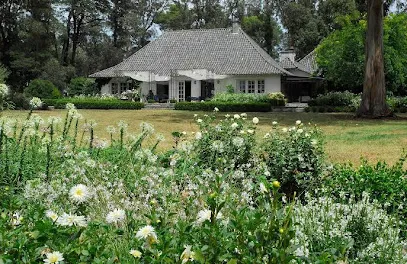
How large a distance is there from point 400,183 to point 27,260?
441cm

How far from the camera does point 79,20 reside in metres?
53.4

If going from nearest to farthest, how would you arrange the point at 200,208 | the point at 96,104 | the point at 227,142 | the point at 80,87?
1. the point at 200,208
2. the point at 227,142
3. the point at 96,104
4. the point at 80,87

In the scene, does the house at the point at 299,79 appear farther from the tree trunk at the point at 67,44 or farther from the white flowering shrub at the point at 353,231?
the white flowering shrub at the point at 353,231

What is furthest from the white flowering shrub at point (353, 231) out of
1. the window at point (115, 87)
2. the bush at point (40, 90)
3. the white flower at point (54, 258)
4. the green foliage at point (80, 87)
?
the window at point (115, 87)

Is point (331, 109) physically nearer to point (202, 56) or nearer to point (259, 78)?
point (259, 78)

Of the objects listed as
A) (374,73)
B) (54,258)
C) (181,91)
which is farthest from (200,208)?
(181,91)

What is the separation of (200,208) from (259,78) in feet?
120

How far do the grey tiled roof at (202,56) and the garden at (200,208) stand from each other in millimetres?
32796

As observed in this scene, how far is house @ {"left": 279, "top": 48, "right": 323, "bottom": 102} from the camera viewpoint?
4544cm

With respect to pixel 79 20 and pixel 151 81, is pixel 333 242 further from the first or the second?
Result: pixel 79 20

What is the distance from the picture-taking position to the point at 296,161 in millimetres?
6496

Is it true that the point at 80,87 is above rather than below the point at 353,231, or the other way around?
above

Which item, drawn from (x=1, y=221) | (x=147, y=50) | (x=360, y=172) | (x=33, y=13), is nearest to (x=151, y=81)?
(x=147, y=50)

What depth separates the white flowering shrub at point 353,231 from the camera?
11.5ft
